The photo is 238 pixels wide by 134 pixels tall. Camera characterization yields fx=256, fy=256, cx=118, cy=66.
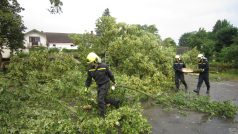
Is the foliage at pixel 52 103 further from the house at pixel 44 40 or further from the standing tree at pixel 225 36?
the house at pixel 44 40

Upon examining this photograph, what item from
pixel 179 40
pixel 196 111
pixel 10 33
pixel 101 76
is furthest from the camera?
pixel 179 40

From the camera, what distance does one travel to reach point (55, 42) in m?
52.4

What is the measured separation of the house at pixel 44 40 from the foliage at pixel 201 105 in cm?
3769

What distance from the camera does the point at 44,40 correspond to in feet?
160

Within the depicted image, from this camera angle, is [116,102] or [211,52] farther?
[211,52]

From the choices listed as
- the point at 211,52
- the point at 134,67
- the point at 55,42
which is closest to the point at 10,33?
the point at 134,67

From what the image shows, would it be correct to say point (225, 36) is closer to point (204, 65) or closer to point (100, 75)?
point (204, 65)

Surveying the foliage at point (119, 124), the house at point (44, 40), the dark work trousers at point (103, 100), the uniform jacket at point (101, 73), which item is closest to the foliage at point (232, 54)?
the dark work trousers at point (103, 100)

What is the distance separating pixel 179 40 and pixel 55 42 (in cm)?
6338

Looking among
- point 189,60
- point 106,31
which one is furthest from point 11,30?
point 189,60

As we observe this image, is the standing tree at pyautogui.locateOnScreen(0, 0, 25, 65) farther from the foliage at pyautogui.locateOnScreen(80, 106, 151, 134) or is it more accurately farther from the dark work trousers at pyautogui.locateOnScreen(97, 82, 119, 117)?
the foliage at pyautogui.locateOnScreen(80, 106, 151, 134)

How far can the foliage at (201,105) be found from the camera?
7.89 metres

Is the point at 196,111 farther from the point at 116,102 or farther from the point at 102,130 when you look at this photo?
Answer: the point at 102,130

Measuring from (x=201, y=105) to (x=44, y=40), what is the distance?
44.2 meters
